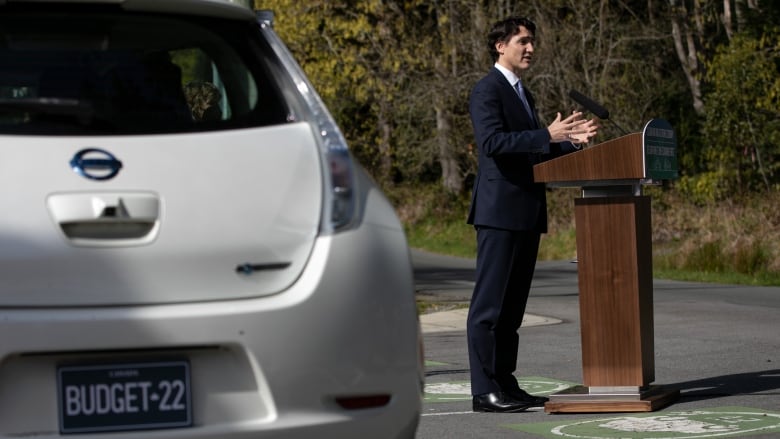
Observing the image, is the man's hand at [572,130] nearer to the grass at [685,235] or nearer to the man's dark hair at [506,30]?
the man's dark hair at [506,30]

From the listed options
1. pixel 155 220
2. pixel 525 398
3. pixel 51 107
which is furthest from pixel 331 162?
pixel 525 398

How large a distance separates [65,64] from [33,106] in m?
0.21

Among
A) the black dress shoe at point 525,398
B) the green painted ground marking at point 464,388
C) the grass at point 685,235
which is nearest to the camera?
the black dress shoe at point 525,398

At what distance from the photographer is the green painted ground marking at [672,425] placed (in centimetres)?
617

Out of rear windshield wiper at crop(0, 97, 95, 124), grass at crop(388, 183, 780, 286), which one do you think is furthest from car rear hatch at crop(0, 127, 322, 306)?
grass at crop(388, 183, 780, 286)

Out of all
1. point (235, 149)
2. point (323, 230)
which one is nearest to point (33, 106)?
point (235, 149)

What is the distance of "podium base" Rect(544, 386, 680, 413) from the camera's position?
6891mm

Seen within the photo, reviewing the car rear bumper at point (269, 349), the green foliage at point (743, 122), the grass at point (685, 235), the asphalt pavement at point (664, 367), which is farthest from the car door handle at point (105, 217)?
the green foliage at point (743, 122)

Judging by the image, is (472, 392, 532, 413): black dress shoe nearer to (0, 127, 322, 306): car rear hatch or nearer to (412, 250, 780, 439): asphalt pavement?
(412, 250, 780, 439): asphalt pavement

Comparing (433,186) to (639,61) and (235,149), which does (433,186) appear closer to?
(639,61)

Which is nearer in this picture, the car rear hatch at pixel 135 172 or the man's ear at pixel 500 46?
the car rear hatch at pixel 135 172

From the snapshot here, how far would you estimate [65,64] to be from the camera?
4.04 metres

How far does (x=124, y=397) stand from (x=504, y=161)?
12.3ft

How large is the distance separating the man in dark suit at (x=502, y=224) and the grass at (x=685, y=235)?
9.81 metres
